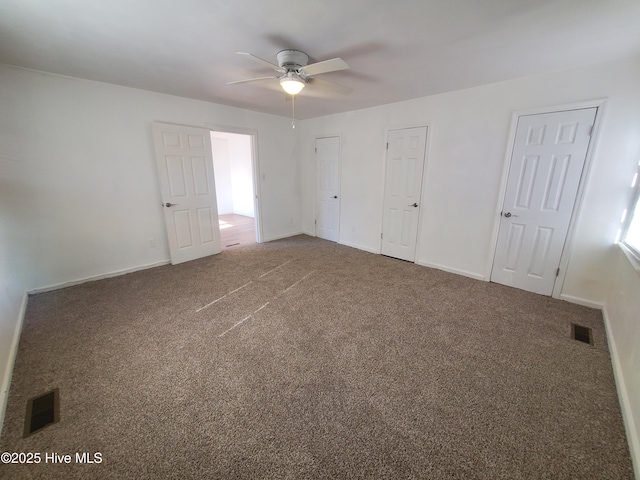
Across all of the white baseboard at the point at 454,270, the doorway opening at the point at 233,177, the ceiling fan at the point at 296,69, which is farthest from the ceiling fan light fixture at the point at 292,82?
the doorway opening at the point at 233,177

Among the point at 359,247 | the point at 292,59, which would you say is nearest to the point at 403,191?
the point at 359,247

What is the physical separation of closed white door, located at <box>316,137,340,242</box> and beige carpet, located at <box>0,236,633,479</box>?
2318mm

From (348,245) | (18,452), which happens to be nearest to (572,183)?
(348,245)

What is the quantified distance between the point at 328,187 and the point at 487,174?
2688mm

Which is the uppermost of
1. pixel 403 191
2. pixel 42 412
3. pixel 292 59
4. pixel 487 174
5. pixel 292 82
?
pixel 292 59

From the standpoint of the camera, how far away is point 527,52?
2.13 meters

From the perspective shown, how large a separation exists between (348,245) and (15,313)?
13.9 ft

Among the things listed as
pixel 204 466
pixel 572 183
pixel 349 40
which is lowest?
pixel 204 466

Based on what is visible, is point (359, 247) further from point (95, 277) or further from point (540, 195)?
point (95, 277)

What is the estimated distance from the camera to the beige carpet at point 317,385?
1280mm

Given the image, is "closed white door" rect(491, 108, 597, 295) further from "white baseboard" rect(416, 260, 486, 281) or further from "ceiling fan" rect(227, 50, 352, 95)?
"ceiling fan" rect(227, 50, 352, 95)

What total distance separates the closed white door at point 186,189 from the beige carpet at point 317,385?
113cm

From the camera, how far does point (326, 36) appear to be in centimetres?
186

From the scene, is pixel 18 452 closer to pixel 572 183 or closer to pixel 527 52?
pixel 527 52
